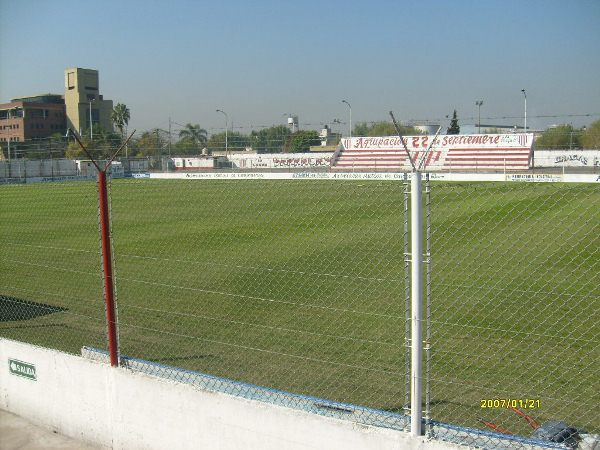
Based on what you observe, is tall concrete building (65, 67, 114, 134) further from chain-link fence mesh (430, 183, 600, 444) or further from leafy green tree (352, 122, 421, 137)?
chain-link fence mesh (430, 183, 600, 444)

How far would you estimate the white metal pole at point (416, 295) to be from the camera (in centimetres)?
348

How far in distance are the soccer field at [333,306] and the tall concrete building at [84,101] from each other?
8350 cm

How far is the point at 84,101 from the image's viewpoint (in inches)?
Answer: 3686

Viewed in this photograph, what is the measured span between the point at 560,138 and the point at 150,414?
136 feet

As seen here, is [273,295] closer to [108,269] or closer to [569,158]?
[108,269]

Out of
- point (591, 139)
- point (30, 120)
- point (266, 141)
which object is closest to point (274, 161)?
point (266, 141)

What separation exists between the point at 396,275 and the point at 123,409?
6047mm

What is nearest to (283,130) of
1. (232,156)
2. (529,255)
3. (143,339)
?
(232,156)

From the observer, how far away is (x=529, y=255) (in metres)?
10.7

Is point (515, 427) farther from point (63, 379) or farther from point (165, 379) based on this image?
point (63, 379)

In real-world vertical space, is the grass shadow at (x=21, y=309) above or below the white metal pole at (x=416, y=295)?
below
